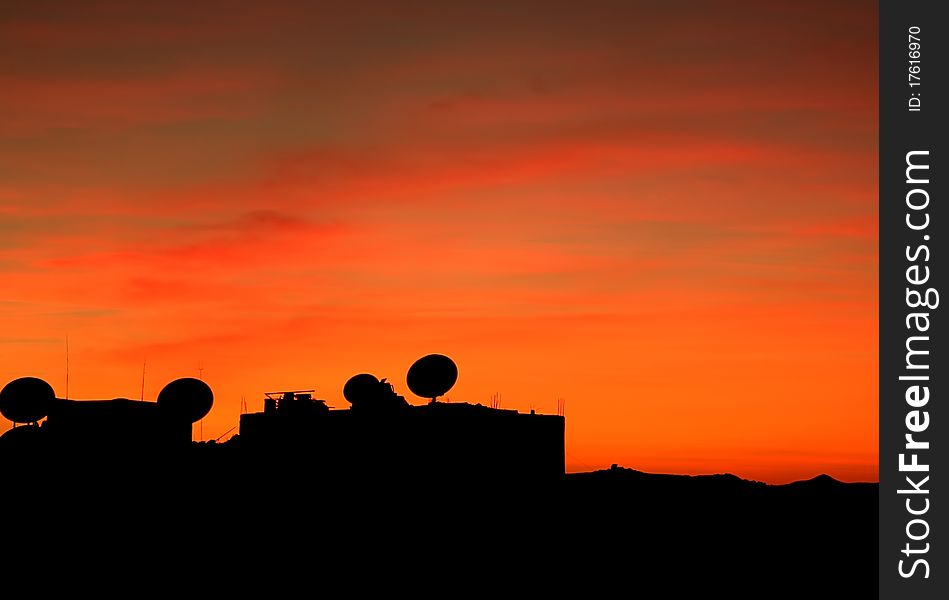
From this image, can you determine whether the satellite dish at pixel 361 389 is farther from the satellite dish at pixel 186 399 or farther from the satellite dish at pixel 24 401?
the satellite dish at pixel 24 401

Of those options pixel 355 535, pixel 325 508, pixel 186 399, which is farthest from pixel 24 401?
pixel 355 535

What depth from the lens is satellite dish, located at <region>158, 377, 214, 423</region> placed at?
6681cm

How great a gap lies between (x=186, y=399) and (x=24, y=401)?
30.5 feet

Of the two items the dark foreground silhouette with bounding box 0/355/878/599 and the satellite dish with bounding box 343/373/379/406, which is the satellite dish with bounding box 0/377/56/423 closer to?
the dark foreground silhouette with bounding box 0/355/878/599

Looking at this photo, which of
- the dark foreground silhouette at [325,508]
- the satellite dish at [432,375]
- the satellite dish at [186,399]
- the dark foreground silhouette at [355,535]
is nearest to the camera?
the dark foreground silhouette at [325,508]

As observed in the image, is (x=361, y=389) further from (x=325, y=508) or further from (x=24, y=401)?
(x=24, y=401)

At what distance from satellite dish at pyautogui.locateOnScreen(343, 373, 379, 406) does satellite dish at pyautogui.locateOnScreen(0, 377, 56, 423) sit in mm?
16947

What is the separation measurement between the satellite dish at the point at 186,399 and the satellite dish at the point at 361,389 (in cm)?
811

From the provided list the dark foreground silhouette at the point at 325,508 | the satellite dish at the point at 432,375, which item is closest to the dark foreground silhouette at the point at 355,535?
the dark foreground silhouette at the point at 325,508

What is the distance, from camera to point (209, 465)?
216ft

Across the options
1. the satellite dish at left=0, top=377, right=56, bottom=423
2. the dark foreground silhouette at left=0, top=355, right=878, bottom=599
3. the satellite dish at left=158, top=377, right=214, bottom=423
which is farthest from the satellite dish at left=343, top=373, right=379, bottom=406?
the satellite dish at left=0, top=377, right=56, bottom=423

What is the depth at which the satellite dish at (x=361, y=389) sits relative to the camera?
65.9 metres

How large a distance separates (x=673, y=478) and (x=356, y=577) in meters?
57.5
